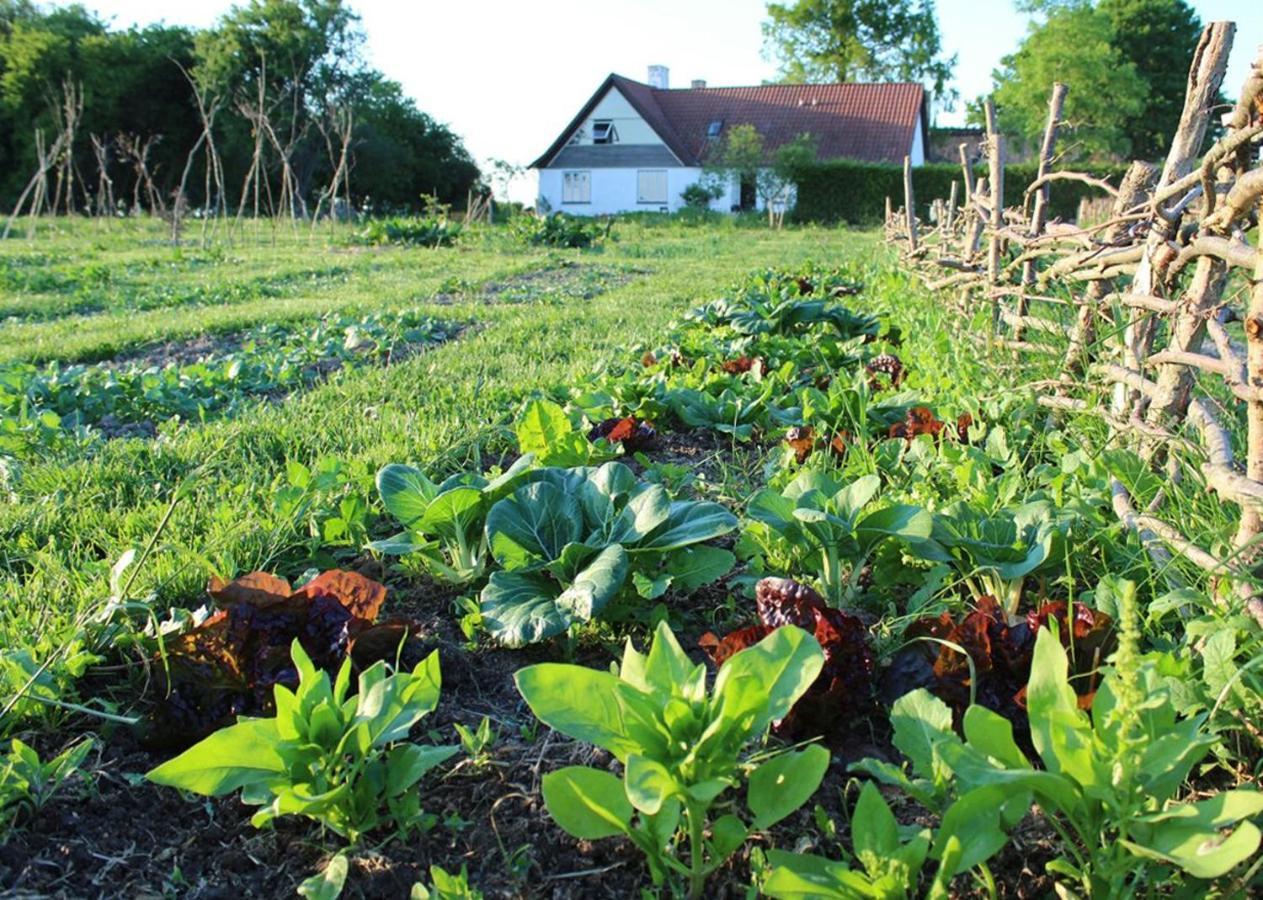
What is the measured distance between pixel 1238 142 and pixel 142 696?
2584 mm

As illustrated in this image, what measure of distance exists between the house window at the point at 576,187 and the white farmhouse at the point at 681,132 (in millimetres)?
45

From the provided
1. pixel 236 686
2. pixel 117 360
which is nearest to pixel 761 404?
pixel 236 686

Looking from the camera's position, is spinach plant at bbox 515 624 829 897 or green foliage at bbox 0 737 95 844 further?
green foliage at bbox 0 737 95 844

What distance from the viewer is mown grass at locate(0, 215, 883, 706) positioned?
2.48 m

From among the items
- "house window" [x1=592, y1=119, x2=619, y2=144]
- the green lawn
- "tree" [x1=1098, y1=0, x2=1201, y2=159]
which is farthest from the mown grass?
"tree" [x1=1098, y1=0, x2=1201, y2=159]

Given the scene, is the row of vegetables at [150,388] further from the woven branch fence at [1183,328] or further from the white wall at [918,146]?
the white wall at [918,146]

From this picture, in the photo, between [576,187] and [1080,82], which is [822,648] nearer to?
[576,187]

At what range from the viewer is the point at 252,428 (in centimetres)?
395

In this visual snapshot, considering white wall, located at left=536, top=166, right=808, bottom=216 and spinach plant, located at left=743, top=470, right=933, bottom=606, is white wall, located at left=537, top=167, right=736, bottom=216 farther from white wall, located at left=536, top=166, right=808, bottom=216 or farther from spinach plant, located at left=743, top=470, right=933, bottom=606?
spinach plant, located at left=743, top=470, right=933, bottom=606

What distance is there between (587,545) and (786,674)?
2.53 feet

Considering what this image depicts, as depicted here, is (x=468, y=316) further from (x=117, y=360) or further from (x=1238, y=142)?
(x=1238, y=142)

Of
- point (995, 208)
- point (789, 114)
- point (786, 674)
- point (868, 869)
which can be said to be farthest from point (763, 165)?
point (868, 869)

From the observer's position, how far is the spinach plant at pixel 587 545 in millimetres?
2061

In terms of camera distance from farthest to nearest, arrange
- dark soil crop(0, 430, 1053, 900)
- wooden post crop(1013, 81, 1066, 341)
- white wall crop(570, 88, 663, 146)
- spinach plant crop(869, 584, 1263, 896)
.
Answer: white wall crop(570, 88, 663, 146) → wooden post crop(1013, 81, 1066, 341) → dark soil crop(0, 430, 1053, 900) → spinach plant crop(869, 584, 1263, 896)
